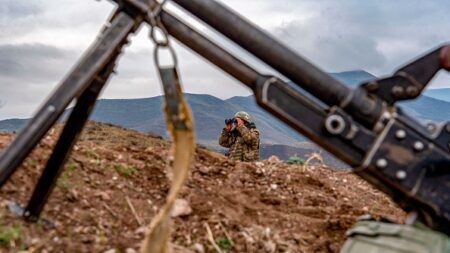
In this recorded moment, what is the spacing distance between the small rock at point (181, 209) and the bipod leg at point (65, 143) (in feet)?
3.65

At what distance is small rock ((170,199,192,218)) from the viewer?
5621mm

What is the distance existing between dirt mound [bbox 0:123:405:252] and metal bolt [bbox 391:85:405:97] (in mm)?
1891

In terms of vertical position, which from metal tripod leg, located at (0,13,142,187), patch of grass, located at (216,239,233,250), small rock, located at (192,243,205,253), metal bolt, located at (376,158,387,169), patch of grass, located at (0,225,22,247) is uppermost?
metal bolt, located at (376,158,387,169)

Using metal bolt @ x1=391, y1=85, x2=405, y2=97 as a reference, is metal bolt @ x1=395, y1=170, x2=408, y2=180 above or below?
below

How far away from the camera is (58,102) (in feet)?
13.5

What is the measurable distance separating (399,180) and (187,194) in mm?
2393

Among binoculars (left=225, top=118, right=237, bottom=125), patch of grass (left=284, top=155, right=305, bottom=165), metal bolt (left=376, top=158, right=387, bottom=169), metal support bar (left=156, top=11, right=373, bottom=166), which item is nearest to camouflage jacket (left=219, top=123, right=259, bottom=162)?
binoculars (left=225, top=118, right=237, bottom=125)

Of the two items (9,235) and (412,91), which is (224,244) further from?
(412,91)

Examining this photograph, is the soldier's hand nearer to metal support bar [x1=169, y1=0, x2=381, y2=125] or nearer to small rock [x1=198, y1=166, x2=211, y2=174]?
small rock [x1=198, y1=166, x2=211, y2=174]

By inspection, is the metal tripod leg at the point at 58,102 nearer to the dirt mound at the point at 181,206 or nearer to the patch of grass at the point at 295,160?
the dirt mound at the point at 181,206

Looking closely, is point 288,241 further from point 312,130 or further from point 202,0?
point 202,0

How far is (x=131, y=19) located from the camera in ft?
14.3

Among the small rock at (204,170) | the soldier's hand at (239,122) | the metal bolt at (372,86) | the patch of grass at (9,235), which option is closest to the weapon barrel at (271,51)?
the metal bolt at (372,86)

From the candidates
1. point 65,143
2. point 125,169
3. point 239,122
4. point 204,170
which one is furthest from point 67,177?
point 239,122
